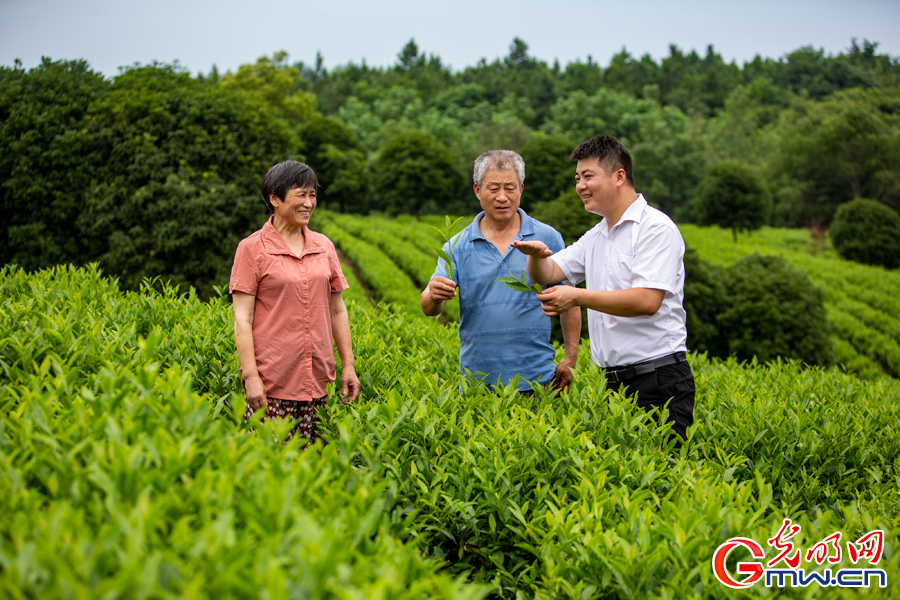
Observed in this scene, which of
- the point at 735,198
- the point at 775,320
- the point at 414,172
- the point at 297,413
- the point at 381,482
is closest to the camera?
the point at 381,482

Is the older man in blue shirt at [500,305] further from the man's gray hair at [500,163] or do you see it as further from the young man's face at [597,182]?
the young man's face at [597,182]

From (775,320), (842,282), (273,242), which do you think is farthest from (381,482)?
(842,282)

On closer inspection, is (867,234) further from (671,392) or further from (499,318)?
(499,318)

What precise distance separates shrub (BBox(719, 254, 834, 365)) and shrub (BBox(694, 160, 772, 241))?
1773 cm

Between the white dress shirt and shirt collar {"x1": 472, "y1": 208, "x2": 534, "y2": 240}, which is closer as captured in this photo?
the white dress shirt

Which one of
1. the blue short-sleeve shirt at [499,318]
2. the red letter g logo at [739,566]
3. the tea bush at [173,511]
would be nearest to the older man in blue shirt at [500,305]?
the blue short-sleeve shirt at [499,318]

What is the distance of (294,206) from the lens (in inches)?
126

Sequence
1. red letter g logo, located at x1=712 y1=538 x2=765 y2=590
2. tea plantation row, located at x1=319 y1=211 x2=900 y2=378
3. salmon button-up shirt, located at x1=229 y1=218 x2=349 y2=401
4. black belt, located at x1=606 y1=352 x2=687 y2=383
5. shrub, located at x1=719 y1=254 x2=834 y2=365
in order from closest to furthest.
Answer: red letter g logo, located at x1=712 y1=538 x2=765 y2=590 < salmon button-up shirt, located at x1=229 y1=218 x2=349 y2=401 < black belt, located at x1=606 y1=352 x2=687 y2=383 < shrub, located at x1=719 y1=254 x2=834 y2=365 < tea plantation row, located at x1=319 y1=211 x2=900 y2=378

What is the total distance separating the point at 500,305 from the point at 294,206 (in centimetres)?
135

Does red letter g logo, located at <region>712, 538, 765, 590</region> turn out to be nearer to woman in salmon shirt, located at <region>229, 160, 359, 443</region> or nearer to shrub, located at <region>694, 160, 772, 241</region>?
woman in salmon shirt, located at <region>229, 160, 359, 443</region>

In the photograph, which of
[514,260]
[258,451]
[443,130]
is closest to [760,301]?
[514,260]

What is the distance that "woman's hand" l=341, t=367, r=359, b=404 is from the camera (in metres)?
3.38

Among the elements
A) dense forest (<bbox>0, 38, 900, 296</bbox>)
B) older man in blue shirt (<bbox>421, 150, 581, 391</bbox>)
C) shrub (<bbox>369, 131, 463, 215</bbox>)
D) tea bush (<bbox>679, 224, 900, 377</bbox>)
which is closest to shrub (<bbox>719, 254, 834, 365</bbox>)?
tea bush (<bbox>679, 224, 900, 377</bbox>)

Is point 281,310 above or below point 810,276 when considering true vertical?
above
